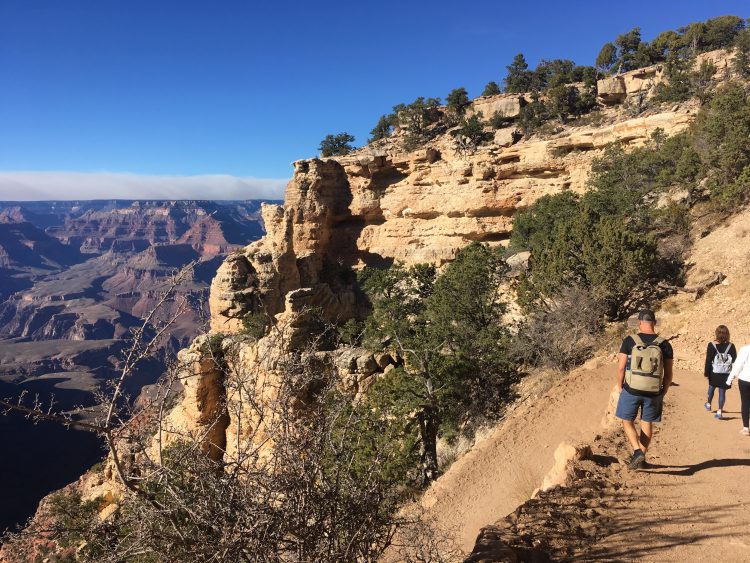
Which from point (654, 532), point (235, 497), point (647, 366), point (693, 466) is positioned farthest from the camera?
point (693, 466)

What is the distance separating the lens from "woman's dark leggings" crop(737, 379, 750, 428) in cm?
616

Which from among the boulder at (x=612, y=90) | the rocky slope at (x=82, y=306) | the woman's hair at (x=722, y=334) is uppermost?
the boulder at (x=612, y=90)

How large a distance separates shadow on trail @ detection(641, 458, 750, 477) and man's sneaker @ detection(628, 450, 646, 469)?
16 centimetres

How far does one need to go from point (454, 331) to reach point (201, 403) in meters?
9.89

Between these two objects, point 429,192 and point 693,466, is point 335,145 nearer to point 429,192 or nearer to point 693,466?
point 429,192

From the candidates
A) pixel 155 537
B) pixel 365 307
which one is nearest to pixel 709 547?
pixel 155 537

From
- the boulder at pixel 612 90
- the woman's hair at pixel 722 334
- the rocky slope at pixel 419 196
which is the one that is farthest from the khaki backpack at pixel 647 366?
the boulder at pixel 612 90

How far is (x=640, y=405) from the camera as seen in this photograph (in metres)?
5.27

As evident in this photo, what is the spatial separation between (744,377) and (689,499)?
249 centimetres

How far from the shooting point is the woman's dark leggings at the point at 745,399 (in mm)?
6164

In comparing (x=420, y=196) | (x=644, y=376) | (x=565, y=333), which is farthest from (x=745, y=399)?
(x=420, y=196)

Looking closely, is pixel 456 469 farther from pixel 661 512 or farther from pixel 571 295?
pixel 571 295

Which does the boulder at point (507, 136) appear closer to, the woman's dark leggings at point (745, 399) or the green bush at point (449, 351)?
the green bush at point (449, 351)

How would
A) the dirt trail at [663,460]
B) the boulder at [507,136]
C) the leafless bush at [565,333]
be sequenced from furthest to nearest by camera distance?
the boulder at [507,136] → the leafless bush at [565,333] → the dirt trail at [663,460]
